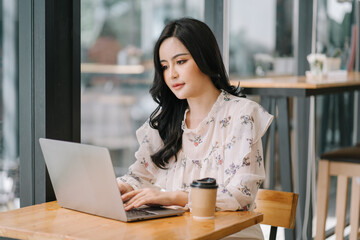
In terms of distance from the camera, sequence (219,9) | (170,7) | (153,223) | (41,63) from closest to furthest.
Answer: (153,223) → (41,63) → (219,9) → (170,7)

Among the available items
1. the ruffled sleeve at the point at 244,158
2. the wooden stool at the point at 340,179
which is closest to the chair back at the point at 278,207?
the ruffled sleeve at the point at 244,158

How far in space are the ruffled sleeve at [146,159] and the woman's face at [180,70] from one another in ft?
0.66

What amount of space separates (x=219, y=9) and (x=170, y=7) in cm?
39

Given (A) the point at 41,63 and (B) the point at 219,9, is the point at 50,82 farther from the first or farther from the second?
(B) the point at 219,9

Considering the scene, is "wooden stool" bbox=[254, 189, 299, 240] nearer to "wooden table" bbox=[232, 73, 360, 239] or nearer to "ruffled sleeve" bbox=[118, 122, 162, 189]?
"ruffled sleeve" bbox=[118, 122, 162, 189]

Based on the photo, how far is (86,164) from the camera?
5.04 ft

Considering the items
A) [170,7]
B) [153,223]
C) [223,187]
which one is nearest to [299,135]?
[170,7]

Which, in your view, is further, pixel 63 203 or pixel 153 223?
pixel 63 203

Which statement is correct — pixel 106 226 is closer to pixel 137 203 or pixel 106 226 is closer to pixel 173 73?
pixel 137 203

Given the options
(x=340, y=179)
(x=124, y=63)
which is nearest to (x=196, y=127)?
(x=124, y=63)

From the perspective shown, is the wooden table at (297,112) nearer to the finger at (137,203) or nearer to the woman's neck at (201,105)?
the woman's neck at (201,105)

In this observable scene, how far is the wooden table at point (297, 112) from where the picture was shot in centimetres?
299

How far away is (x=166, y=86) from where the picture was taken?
2.10 meters

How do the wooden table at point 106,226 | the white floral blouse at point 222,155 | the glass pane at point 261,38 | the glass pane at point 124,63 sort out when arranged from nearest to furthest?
the wooden table at point 106,226 < the white floral blouse at point 222,155 < the glass pane at point 124,63 < the glass pane at point 261,38
